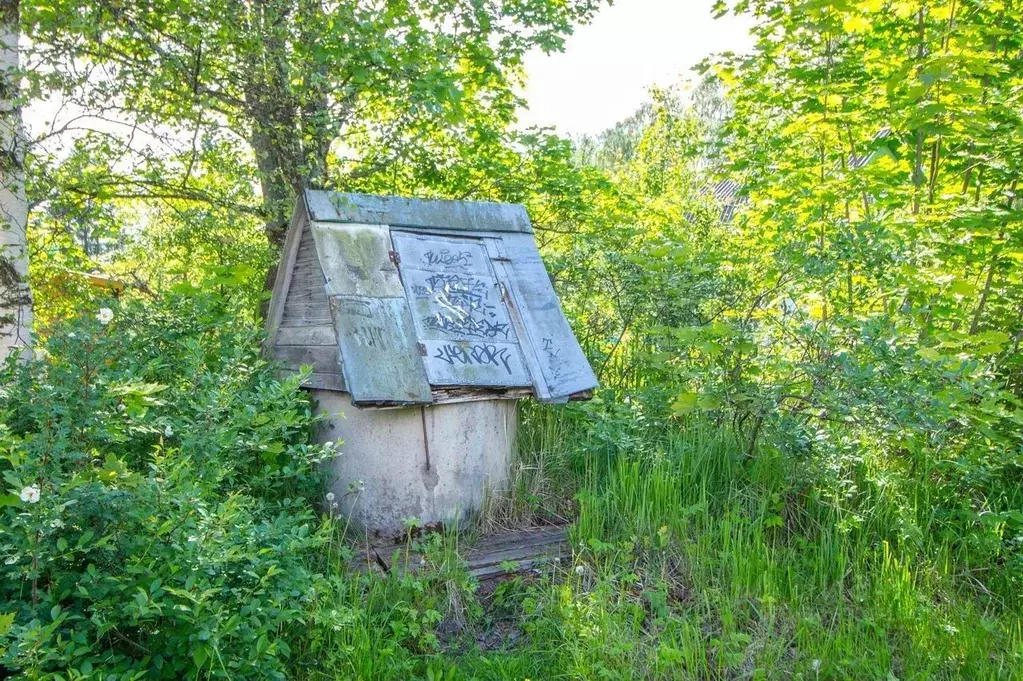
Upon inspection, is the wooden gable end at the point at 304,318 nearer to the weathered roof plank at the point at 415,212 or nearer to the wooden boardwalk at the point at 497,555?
the weathered roof plank at the point at 415,212

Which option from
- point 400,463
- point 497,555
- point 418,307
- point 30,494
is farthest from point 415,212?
point 30,494

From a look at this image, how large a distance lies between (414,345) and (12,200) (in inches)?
130

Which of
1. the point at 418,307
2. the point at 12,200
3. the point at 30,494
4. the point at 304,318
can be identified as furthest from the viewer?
the point at 12,200

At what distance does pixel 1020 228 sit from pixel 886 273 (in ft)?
3.46

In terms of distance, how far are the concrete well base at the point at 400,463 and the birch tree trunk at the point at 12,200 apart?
218cm

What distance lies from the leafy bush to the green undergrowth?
0.35 meters

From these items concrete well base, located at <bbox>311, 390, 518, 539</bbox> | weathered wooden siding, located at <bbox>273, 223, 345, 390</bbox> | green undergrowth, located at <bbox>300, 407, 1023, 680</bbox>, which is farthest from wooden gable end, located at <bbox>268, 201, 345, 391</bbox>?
green undergrowth, located at <bbox>300, 407, 1023, 680</bbox>

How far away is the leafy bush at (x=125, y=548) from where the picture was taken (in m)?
2.56

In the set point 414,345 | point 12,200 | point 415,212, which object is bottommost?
point 414,345

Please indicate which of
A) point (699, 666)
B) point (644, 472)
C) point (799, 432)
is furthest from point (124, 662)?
point (799, 432)

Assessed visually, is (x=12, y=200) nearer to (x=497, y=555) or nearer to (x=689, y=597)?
(x=497, y=555)

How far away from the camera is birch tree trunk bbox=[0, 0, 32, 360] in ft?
16.2

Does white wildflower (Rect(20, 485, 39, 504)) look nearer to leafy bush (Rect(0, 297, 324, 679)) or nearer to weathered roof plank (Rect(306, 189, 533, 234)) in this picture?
leafy bush (Rect(0, 297, 324, 679))

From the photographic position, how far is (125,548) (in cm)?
279
